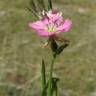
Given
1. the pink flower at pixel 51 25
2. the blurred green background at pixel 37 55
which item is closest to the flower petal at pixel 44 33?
the pink flower at pixel 51 25

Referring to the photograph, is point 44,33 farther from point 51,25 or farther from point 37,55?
point 37,55

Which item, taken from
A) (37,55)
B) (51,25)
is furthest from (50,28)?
(37,55)

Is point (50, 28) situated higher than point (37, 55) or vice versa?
point (50, 28)

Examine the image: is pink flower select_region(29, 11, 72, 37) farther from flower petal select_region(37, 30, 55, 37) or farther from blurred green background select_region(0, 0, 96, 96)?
blurred green background select_region(0, 0, 96, 96)

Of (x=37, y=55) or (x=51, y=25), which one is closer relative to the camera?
(x=51, y=25)

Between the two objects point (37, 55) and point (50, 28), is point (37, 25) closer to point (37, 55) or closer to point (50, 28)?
point (50, 28)
